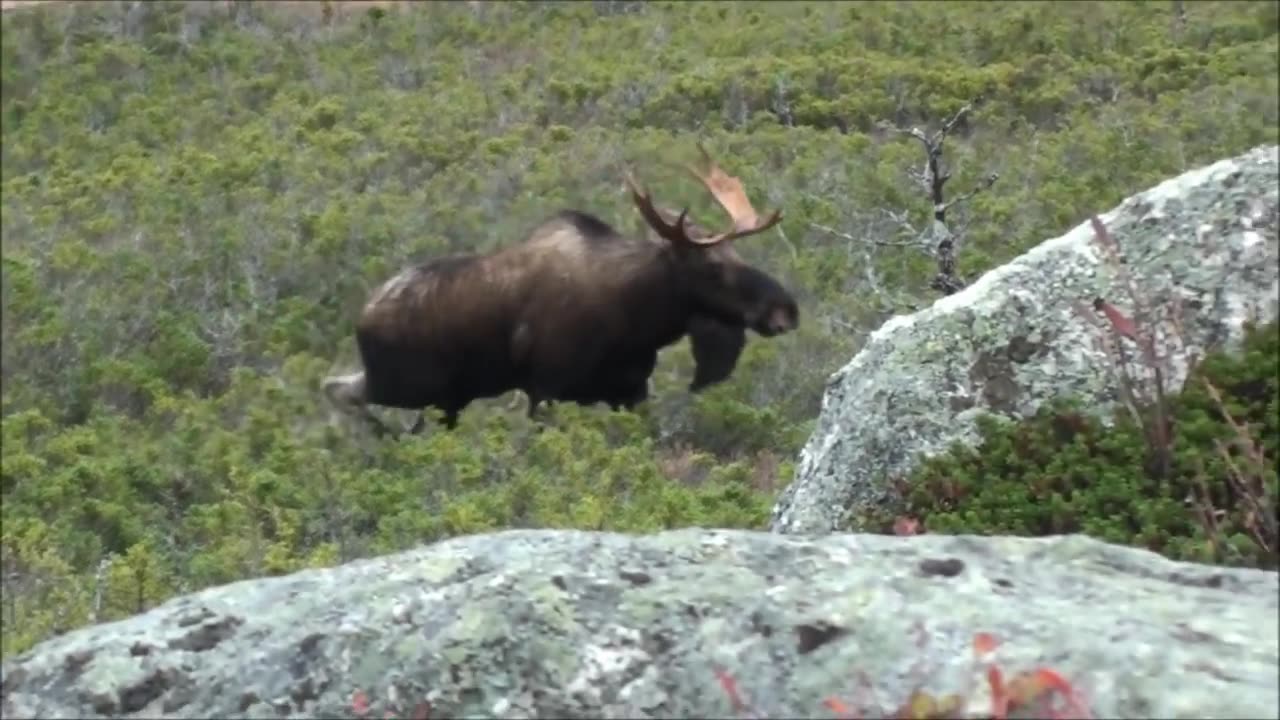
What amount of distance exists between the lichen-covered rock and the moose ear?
16.3 feet

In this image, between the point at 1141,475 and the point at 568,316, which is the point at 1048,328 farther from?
the point at 568,316

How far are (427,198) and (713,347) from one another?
5.16 meters

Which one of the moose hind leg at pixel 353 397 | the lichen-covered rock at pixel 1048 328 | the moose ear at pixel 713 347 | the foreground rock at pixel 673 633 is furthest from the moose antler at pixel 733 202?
the foreground rock at pixel 673 633

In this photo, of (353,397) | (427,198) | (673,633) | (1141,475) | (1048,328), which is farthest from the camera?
(427,198)

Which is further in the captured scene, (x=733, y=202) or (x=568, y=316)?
(x=733, y=202)

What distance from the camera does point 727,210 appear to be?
10.8 metres

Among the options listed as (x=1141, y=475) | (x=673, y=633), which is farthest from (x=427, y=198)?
(x=673, y=633)

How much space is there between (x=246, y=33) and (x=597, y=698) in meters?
20.2

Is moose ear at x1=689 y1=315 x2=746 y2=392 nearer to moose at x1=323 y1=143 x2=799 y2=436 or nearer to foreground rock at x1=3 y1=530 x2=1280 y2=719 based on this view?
moose at x1=323 y1=143 x2=799 y2=436

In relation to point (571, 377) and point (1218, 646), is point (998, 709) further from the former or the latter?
point (571, 377)

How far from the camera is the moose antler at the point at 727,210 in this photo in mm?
10211

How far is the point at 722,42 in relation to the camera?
21703 millimetres

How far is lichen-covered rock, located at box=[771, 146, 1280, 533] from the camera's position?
4855mm

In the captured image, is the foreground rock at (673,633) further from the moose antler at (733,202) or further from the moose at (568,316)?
the moose antler at (733,202)
